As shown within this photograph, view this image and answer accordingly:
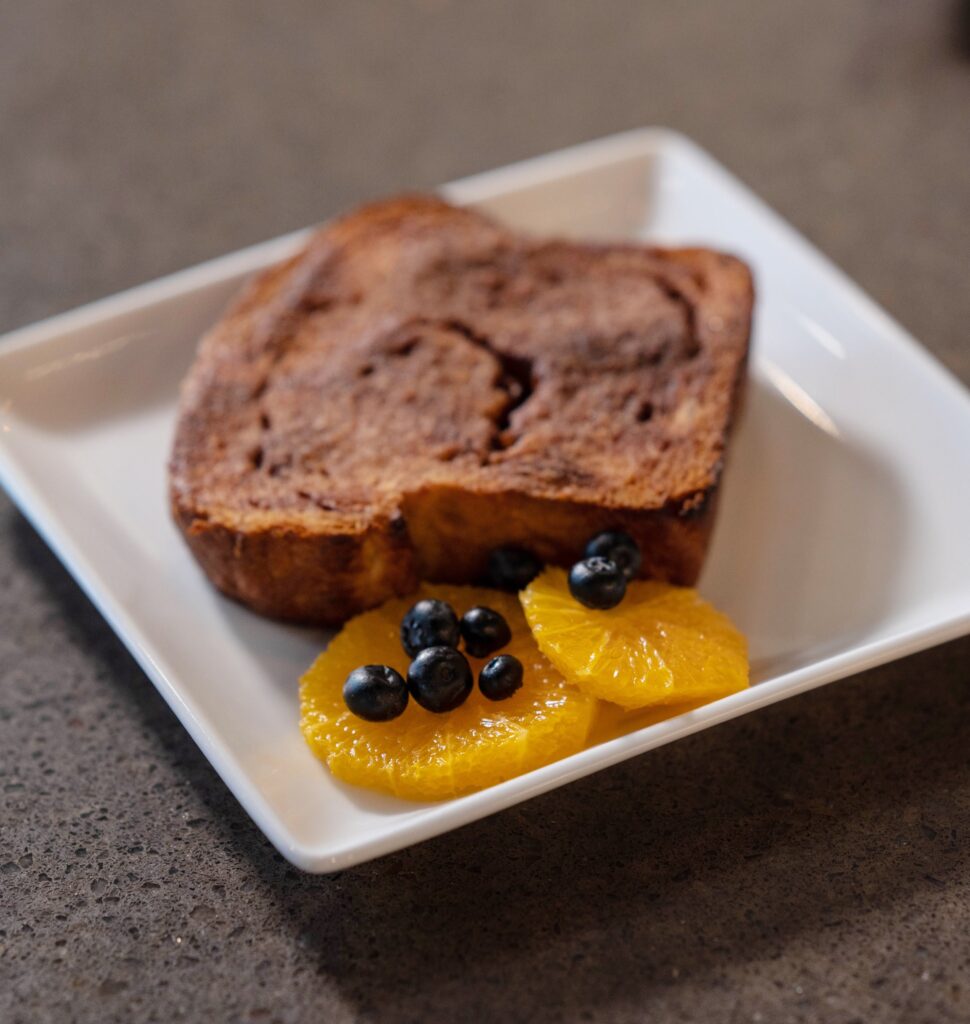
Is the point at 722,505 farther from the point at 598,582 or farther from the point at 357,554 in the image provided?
the point at 357,554

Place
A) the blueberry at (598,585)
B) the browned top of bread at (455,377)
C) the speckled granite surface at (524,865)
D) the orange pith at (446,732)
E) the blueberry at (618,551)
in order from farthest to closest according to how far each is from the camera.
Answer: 1. the browned top of bread at (455,377)
2. the blueberry at (618,551)
3. the blueberry at (598,585)
4. the orange pith at (446,732)
5. the speckled granite surface at (524,865)

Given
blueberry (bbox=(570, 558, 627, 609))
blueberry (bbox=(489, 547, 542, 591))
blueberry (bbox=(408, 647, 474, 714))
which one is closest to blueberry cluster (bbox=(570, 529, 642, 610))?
blueberry (bbox=(570, 558, 627, 609))

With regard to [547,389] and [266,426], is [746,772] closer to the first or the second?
[547,389]

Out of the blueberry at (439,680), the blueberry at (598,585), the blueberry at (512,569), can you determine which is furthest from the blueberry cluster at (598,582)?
the blueberry at (439,680)

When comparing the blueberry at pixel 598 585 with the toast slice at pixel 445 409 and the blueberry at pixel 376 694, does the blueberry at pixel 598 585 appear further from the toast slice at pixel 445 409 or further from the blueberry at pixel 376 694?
the blueberry at pixel 376 694

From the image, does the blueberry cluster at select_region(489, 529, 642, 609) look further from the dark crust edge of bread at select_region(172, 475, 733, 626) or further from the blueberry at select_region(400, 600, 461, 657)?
the blueberry at select_region(400, 600, 461, 657)

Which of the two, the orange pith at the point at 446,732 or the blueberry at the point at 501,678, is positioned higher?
the blueberry at the point at 501,678
